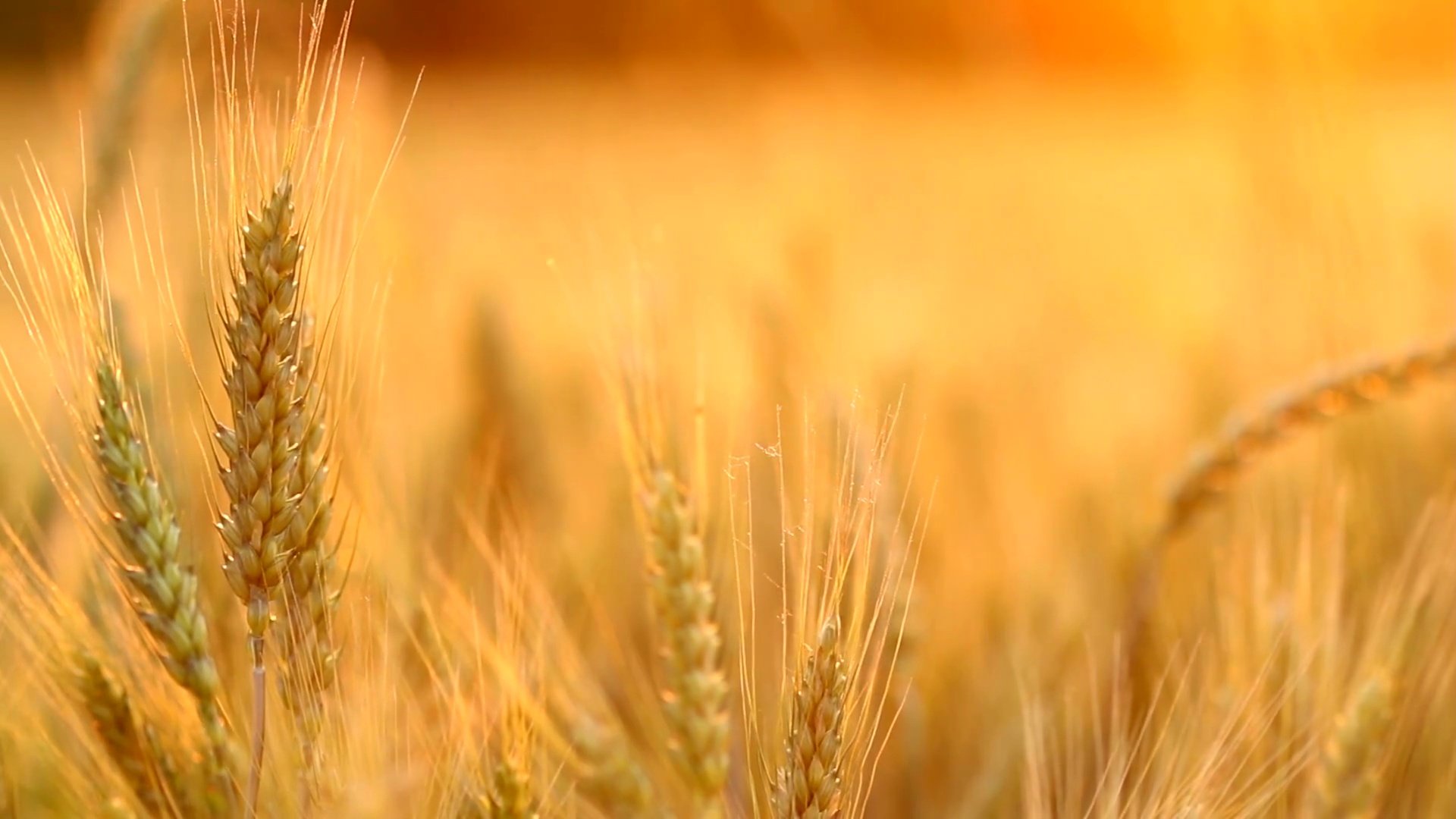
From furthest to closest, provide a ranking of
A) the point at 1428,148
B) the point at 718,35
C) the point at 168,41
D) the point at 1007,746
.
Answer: the point at 1428,148 < the point at 718,35 < the point at 168,41 < the point at 1007,746

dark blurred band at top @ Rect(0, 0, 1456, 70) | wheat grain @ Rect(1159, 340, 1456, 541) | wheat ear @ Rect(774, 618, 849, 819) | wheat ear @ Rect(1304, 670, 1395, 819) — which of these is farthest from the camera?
dark blurred band at top @ Rect(0, 0, 1456, 70)

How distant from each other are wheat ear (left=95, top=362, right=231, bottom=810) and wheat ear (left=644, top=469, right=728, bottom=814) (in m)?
0.20

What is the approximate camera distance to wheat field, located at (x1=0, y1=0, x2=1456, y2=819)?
0.50 m

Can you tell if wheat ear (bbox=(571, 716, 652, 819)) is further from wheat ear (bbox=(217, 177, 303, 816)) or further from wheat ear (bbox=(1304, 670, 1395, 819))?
wheat ear (bbox=(1304, 670, 1395, 819))

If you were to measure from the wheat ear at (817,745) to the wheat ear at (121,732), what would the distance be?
0.30m

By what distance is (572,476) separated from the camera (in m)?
1.44

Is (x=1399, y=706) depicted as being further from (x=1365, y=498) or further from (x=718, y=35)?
(x=718, y=35)

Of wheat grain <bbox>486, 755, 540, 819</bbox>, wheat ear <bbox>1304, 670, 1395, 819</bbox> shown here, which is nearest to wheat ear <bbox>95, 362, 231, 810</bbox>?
wheat grain <bbox>486, 755, 540, 819</bbox>

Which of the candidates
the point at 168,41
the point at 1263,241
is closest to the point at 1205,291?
the point at 1263,241

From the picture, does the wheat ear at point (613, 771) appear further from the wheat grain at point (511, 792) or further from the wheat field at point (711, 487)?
the wheat grain at point (511, 792)

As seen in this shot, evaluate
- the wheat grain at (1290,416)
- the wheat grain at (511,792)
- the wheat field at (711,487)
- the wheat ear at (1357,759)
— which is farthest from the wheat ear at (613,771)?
the wheat grain at (1290,416)

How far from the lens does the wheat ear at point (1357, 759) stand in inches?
23.3

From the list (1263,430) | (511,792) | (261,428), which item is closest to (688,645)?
(511,792)

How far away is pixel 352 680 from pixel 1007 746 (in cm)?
55
